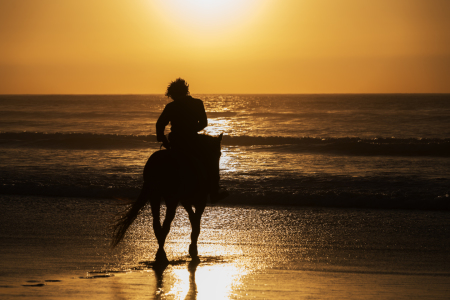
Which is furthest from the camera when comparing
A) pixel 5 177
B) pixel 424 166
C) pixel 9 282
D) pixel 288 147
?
pixel 288 147

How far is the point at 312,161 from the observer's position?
14969 mm

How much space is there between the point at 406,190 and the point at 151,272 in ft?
22.9

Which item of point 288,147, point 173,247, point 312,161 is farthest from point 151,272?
point 288,147

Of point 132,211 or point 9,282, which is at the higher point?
point 132,211

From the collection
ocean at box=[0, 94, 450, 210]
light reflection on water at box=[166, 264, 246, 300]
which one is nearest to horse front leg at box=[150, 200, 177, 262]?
light reflection on water at box=[166, 264, 246, 300]

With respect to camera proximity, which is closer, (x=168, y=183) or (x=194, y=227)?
(x=168, y=183)

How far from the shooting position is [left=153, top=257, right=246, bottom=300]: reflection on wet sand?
142 inches

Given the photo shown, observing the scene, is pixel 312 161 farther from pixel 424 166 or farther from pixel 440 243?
pixel 440 243

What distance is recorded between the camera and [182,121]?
457cm

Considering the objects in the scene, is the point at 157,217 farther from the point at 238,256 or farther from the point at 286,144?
the point at 286,144

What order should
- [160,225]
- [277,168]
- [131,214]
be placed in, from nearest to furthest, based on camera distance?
[131,214] → [160,225] → [277,168]

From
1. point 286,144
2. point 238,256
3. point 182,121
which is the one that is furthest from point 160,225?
point 286,144

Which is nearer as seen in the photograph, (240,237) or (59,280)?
(59,280)

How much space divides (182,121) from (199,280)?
1.52m
